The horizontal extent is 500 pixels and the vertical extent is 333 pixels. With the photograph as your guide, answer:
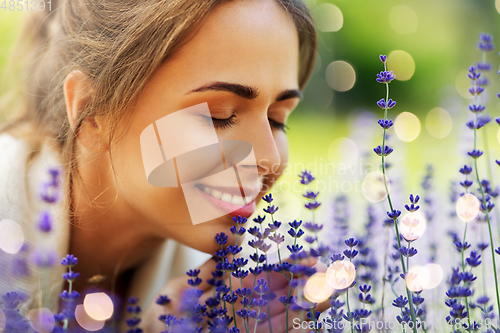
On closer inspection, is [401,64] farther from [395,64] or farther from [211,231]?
[211,231]

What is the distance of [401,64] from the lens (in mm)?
4648

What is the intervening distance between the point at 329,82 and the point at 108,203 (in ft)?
13.2

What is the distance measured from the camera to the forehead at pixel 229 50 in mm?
786

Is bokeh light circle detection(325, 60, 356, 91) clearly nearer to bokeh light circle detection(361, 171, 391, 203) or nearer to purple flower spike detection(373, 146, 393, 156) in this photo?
bokeh light circle detection(361, 171, 391, 203)

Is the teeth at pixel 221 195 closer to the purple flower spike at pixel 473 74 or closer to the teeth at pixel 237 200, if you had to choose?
the teeth at pixel 237 200

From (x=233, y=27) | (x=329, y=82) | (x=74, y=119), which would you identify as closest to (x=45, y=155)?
(x=74, y=119)

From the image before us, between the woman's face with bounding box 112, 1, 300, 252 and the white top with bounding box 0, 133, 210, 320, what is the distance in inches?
9.5

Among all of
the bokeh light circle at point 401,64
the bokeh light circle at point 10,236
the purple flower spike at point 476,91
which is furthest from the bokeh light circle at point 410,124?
the bokeh light circle at point 10,236

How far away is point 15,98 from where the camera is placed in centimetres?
126

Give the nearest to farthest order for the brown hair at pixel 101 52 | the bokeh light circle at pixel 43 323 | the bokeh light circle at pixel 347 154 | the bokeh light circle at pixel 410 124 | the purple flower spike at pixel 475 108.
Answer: the bokeh light circle at pixel 43 323 → the purple flower spike at pixel 475 108 → the brown hair at pixel 101 52 → the bokeh light circle at pixel 347 154 → the bokeh light circle at pixel 410 124

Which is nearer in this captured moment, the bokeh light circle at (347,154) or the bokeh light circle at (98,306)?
the bokeh light circle at (98,306)

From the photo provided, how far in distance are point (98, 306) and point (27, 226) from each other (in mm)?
269

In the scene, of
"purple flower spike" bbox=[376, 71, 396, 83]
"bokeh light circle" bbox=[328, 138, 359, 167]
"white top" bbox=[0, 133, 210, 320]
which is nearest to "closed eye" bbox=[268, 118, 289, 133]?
"purple flower spike" bbox=[376, 71, 396, 83]

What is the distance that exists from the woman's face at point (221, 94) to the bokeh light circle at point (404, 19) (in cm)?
460
